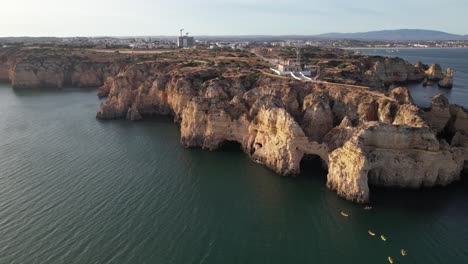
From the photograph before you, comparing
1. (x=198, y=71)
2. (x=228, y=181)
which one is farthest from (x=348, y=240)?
(x=198, y=71)

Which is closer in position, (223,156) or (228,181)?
(228,181)

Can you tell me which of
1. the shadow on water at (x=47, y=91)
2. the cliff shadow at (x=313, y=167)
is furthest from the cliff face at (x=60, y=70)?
the cliff shadow at (x=313, y=167)

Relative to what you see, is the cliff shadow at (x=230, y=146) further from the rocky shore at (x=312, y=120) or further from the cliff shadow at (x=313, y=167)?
the cliff shadow at (x=313, y=167)

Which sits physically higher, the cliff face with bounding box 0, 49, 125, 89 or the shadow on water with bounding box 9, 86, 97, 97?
the cliff face with bounding box 0, 49, 125, 89

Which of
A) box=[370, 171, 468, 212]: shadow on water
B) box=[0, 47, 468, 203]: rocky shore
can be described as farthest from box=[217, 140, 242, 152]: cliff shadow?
box=[370, 171, 468, 212]: shadow on water

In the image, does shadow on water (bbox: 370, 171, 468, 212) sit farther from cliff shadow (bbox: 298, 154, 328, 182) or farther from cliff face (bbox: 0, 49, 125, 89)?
cliff face (bbox: 0, 49, 125, 89)

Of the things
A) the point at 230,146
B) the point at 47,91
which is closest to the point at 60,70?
the point at 47,91

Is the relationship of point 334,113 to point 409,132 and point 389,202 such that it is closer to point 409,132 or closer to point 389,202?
point 409,132
